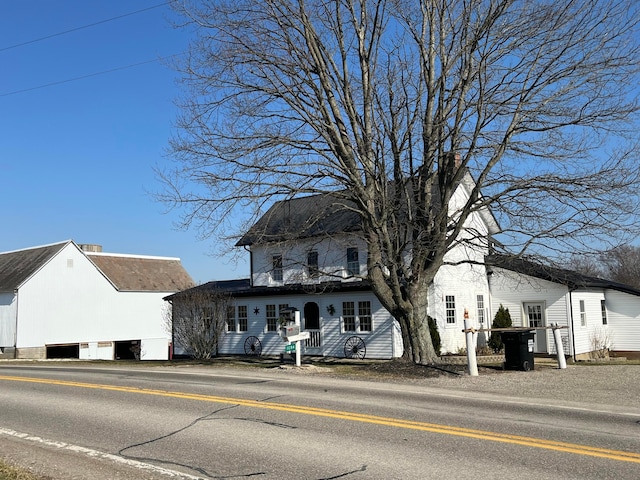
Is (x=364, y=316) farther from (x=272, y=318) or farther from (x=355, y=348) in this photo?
(x=272, y=318)

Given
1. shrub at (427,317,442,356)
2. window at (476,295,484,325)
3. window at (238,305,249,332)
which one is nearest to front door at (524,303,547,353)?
window at (476,295,484,325)

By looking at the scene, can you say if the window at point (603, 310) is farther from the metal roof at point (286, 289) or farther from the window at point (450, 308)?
the metal roof at point (286, 289)

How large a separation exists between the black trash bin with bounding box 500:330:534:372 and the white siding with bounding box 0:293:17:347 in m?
32.5

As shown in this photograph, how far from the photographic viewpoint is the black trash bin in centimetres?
1756

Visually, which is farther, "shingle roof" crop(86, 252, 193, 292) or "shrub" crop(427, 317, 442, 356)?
"shingle roof" crop(86, 252, 193, 292)

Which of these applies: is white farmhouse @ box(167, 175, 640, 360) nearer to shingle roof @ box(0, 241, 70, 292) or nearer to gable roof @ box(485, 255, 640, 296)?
gable roof @ box(485, 255, 640, 296)

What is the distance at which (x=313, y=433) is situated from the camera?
812cm

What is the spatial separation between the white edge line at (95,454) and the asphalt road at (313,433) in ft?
0.05

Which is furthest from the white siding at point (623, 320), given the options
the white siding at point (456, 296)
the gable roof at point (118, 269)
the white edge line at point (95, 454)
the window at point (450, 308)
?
the gable roof at point (118, 269)

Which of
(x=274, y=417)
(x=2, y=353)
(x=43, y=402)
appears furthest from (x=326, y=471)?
(x=2, y=353)

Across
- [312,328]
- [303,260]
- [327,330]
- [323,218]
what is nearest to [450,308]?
[327,330]

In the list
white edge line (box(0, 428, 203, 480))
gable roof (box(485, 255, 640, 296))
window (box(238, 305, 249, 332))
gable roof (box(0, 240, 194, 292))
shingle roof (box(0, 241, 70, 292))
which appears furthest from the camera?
gable roof (box(0, 240, 194, 292))

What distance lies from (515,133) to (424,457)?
12.5m

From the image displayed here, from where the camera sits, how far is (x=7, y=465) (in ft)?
22.3
